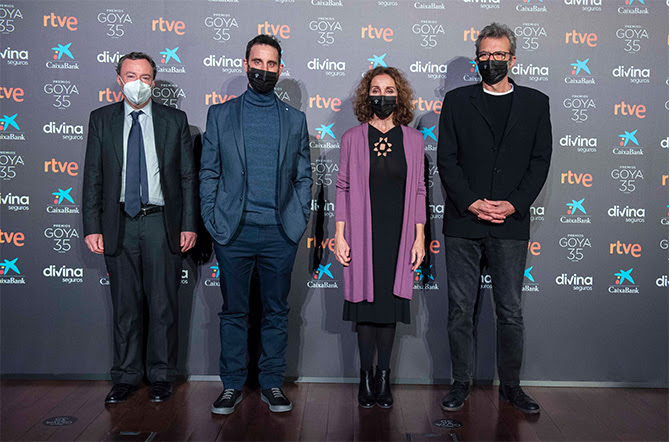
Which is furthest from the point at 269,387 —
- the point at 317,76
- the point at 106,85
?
the point at 106,85

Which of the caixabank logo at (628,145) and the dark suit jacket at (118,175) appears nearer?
the dark suit jacket at (118,175)

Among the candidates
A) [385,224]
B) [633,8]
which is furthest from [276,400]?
[633,8]

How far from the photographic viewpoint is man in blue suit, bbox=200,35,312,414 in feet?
9.73

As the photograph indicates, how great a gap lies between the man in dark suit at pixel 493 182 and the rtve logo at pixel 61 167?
7.30ft

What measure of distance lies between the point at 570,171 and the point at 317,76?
1.67 m

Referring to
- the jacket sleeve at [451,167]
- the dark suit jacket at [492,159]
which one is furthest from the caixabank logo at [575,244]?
the jacket sleeve at [451,167]

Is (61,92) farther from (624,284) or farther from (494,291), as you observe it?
(624,284)

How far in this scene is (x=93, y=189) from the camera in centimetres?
315

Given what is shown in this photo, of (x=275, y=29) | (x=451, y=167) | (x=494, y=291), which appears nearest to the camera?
(x=451, y=167)

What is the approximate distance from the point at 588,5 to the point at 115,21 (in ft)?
9.53

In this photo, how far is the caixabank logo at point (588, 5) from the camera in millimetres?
3557

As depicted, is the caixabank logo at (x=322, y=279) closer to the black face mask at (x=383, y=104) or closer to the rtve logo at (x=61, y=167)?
the black face mask at (x=383, y=104)

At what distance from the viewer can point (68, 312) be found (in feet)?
11.9

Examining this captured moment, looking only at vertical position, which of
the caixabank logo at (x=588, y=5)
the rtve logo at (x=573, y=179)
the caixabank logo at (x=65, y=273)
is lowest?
the caixabank logo at (x=65, y=273)
